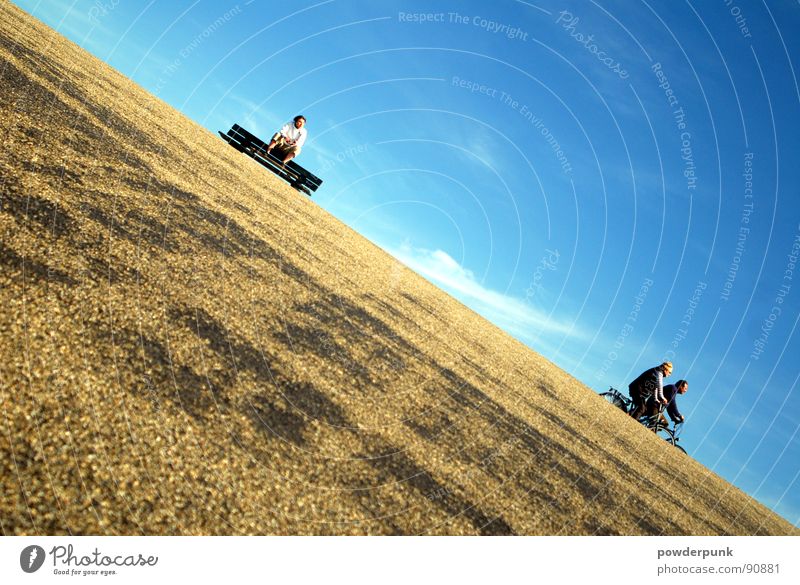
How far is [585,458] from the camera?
7406 millimetres

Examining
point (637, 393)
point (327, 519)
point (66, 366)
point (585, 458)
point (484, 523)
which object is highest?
point (637, 393)

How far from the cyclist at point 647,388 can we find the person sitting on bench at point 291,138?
13.7 m

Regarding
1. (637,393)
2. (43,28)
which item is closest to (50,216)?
(43,28)

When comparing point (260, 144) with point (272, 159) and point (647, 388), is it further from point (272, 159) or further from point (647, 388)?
point (647, 388)

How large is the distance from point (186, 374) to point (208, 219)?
4.27m

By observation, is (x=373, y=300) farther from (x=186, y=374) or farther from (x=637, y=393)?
(x=637, y=393)

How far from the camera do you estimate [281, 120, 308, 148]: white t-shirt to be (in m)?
17.2

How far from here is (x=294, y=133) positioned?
17.3m

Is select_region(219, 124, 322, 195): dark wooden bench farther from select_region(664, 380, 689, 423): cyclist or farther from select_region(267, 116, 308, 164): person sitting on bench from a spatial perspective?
select_region(664, 380, 689, 423): cyclist
